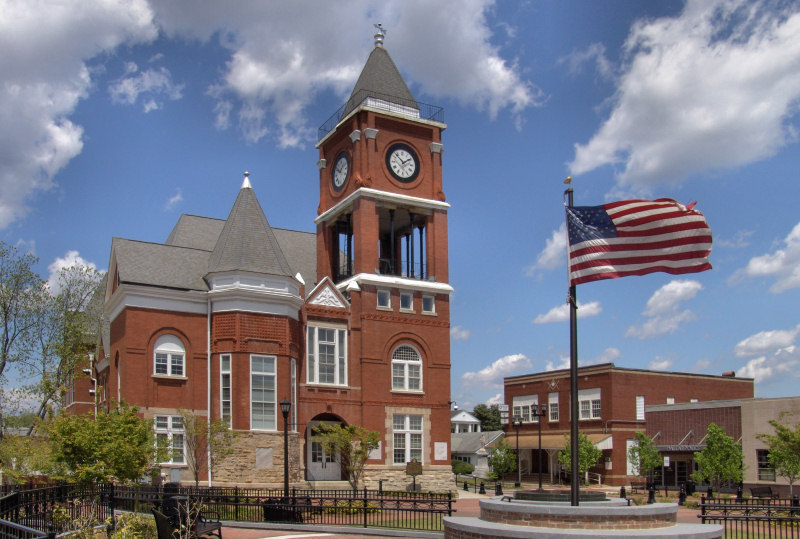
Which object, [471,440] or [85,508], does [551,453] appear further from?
[85,508]

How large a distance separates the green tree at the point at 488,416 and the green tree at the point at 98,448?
97405mm

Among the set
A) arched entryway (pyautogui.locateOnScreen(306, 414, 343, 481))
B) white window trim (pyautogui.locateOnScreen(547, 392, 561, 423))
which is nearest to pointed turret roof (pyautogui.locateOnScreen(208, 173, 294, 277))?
arched entryway (pyautogui.locateOnScreen(306, 414, 343, 481))

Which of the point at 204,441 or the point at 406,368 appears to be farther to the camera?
the point at 406,368

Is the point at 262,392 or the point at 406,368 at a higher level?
the point at 406,368

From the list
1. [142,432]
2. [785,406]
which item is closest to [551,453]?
[785,406]

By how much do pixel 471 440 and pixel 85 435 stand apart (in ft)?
242

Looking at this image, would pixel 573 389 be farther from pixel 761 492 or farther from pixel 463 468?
pixel 463 468

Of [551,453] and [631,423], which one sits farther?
[551,453]

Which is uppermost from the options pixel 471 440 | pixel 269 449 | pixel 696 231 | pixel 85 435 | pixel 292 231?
pixel 292 231

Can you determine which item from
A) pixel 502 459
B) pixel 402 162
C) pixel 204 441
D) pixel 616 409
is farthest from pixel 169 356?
pixel 616 409

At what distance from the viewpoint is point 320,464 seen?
44500mm

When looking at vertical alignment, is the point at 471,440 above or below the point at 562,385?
below

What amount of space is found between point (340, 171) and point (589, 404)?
85.1 ft

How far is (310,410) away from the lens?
42.9 meters
